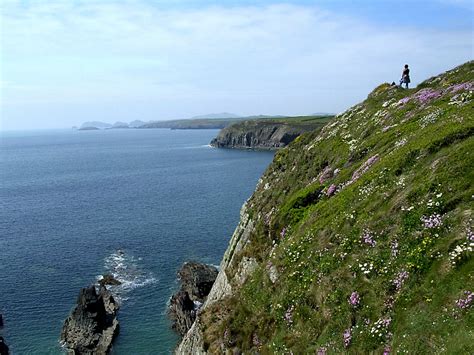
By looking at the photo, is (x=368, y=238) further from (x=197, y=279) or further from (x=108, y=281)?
(x=108, y=281)

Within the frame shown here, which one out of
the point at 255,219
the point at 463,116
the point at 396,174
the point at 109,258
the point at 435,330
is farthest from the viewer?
the point at 109,258

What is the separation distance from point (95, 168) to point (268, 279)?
187m

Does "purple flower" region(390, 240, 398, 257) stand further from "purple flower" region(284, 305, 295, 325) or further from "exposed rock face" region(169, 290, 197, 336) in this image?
"exposed rock face" region(169, 290, 197, 336)

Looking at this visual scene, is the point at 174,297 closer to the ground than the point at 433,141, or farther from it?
closer to the ground

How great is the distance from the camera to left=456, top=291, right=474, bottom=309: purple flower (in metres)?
13.1

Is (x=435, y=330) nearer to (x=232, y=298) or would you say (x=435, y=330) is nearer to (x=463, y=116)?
(x=232, y=298)

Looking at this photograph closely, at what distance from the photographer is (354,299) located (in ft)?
56.0

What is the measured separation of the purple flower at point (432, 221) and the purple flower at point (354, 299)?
3.93 meters

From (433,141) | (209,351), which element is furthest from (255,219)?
(433,141)

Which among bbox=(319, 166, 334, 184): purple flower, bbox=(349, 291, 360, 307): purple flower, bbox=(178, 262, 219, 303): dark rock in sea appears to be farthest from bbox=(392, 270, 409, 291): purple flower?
bbox=(178, 262, 219, 303): dark rock in sea

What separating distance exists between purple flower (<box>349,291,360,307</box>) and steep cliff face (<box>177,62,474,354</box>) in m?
0.06

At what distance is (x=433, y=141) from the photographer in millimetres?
23359

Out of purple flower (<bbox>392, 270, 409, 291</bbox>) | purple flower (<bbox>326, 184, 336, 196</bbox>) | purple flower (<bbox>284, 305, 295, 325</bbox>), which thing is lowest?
purple flower (<bbox>284, 305, 295, 325</bbox>)

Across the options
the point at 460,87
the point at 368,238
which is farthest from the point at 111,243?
the point at 368,238
